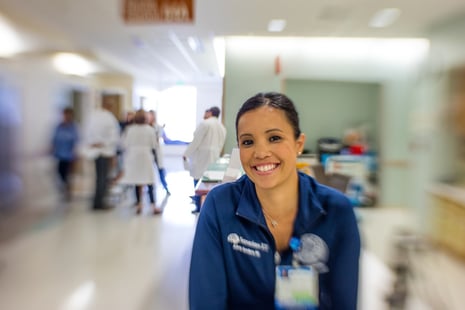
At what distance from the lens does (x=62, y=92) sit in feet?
3.59

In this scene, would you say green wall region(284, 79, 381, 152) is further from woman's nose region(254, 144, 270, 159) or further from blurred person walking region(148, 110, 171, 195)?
blurred person walking region(148, 110, 171, 195)

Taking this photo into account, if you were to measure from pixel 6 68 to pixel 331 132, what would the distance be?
1.48m

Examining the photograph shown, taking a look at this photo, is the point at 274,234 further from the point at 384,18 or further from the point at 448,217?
the point at 448,217

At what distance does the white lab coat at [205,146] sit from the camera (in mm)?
825

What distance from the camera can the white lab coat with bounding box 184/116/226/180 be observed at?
825 mm

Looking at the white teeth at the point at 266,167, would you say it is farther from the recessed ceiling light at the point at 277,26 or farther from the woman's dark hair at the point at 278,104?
the recessed ceiling light at the point at 277,26

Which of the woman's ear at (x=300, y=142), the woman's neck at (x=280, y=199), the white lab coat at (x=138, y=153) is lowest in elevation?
the woman's neck at (x=280, y=199)

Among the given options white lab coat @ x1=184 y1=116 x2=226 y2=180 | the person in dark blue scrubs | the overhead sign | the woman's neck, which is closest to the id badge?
the person in dark blue scrubs

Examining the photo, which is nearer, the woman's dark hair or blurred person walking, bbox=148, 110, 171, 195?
the woman's dark hair

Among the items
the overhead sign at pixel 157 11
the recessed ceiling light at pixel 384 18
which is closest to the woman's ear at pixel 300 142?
the recessed ceiling light at pixel 384 18

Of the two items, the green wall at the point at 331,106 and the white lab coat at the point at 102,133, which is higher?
the green wall at the point at 331,106

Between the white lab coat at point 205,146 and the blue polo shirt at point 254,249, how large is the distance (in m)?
0.11

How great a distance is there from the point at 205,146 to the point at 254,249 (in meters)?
0.30

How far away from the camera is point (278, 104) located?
70 cm
